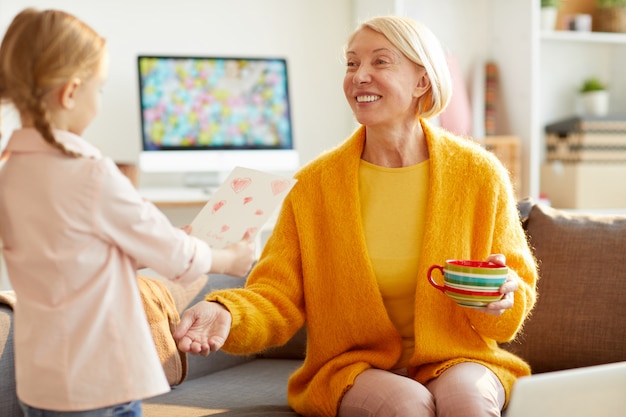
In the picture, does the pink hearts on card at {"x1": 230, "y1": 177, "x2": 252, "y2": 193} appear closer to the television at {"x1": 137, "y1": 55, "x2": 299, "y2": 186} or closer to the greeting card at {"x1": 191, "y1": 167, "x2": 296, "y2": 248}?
the greeting card at {"x1": 191, "y1": 167, "x2": 296, "y2": 248}

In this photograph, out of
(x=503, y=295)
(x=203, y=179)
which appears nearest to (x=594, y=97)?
(x=203, y=179)

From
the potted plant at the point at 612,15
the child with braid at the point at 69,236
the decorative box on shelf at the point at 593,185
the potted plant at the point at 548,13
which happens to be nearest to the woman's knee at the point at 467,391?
the child with braid at the point at 69,236

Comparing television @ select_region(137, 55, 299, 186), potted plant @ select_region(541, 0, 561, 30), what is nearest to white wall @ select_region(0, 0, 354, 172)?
television @ select_region(137, 55, 299, 186)

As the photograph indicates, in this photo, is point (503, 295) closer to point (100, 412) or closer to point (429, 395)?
point (429, 395)

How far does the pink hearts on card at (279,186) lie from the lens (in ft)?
4.12

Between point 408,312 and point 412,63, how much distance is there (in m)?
0.51

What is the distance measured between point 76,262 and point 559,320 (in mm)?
1157

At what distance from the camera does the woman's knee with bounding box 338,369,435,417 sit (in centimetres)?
141

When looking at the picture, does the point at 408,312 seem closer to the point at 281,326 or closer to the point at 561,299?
the point at 281,326

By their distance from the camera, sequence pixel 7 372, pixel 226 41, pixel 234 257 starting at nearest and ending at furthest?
pixel 234 257 < pixel 7 372 < pixel 226 41

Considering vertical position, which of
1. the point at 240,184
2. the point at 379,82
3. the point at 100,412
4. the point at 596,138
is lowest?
the point at 100,412

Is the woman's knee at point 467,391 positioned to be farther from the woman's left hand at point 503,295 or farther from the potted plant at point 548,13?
the potted plant at point 548,13

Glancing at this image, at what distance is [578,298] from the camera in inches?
70.4

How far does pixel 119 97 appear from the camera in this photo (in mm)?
3129
